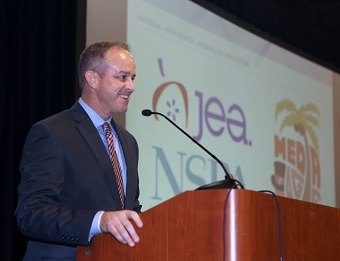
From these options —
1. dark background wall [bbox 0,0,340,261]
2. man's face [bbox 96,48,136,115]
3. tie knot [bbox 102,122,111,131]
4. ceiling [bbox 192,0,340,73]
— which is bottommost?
tie knot [bbox 102,122,111,131]

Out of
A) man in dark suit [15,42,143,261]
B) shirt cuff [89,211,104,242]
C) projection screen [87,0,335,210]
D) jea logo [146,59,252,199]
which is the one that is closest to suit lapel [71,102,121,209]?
man in dark suit [15,42,143,261]

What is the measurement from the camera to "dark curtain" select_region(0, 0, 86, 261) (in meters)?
3.75

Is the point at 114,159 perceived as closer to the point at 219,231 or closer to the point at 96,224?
the point at 96,224

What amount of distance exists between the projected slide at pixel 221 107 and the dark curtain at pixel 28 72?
40cm

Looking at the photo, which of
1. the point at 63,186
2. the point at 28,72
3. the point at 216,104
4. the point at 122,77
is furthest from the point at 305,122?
the point at 63,186

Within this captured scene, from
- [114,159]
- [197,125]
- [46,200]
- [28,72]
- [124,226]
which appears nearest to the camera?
[124,226]

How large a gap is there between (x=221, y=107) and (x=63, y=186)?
2.78 metres

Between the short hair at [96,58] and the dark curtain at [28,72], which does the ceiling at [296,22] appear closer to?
the dark curtain at [28,72]

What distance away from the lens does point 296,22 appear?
6324 millimetres

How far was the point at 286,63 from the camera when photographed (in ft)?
18.9

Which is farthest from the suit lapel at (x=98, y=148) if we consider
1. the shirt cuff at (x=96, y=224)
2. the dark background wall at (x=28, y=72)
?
the dark background wall at (x=28, y=72)

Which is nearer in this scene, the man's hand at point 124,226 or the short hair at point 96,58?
the man's hand at point 124,226

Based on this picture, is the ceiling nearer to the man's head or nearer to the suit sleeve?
the man's head

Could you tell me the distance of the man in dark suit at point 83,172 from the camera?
1898mm
